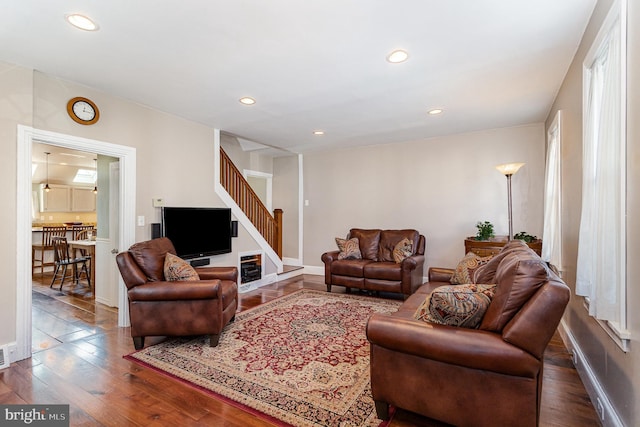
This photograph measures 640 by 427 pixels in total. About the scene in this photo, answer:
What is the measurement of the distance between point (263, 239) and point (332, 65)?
11.5 feet

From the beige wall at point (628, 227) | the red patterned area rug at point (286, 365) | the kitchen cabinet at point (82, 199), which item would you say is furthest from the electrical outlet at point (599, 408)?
the kitchen cabinet at point (82, 199)

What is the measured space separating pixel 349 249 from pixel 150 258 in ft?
9.70

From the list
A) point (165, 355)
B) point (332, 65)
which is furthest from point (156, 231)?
point (332, 65)

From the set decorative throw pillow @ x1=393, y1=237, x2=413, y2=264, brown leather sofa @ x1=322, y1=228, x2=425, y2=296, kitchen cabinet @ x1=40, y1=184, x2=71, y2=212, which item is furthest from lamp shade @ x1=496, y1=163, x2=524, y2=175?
kitchen cabinet @ x1=40, y1=184, x2=71, y2=212

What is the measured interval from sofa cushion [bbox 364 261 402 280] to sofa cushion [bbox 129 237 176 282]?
2.77m

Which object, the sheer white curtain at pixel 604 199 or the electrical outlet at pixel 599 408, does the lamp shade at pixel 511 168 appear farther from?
the electrical outlet at pixel 599 408

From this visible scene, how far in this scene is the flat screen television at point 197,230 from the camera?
12.6 ft

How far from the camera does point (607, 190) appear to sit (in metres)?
1.69

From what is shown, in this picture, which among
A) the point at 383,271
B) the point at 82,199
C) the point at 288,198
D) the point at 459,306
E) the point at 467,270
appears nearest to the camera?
the point at 459,306

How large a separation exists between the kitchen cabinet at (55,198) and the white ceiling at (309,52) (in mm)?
6371

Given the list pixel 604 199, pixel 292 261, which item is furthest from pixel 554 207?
pixel 292 261

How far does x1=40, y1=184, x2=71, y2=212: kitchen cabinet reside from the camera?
7629 millimetres

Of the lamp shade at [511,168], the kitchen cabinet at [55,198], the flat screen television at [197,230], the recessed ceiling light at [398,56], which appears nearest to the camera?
the recessed ceiling light at [398,56]

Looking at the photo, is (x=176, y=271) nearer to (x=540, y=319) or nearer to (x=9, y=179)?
(x=9, y=179)
